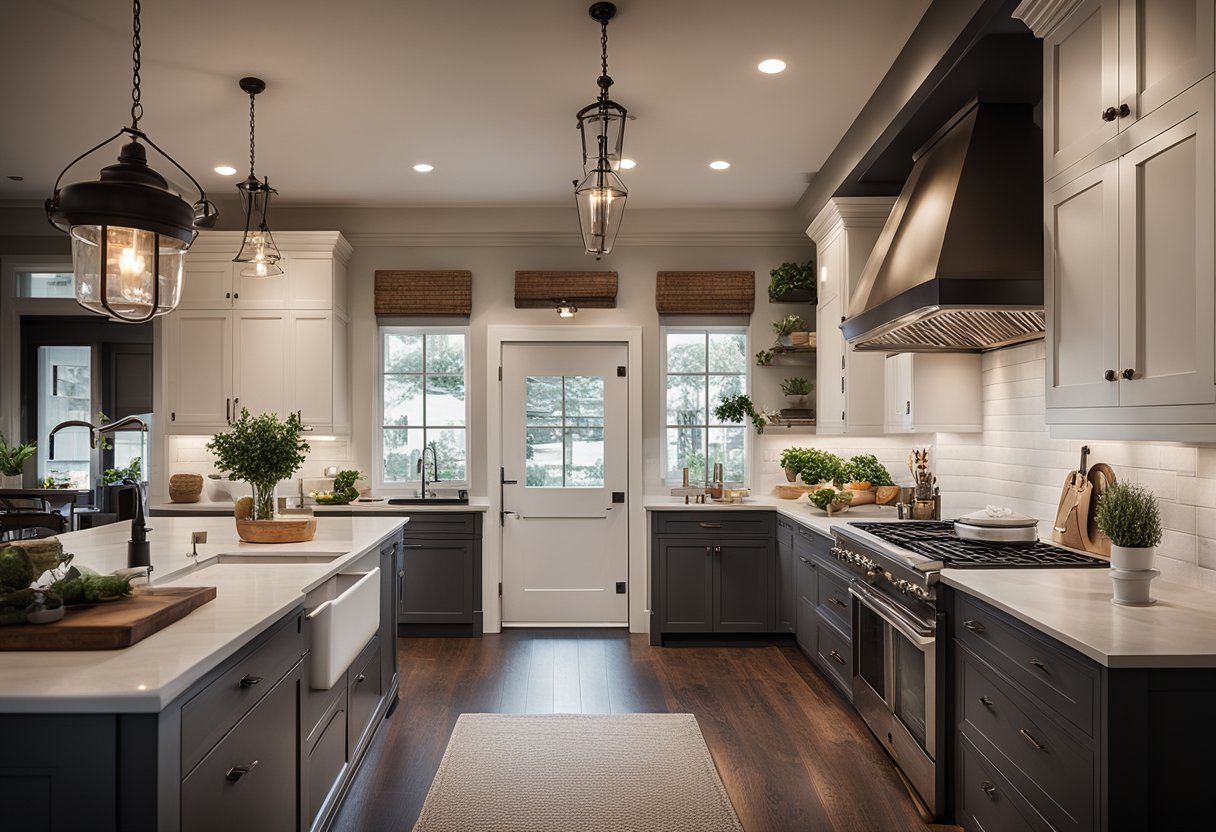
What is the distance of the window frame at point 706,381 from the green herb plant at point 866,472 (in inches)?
31.9

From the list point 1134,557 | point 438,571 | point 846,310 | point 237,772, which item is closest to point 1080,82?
point 1134,557

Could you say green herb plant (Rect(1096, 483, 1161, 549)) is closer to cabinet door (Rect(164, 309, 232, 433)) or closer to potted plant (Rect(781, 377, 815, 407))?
potted plant (Rect(781, 377, 815, 407))

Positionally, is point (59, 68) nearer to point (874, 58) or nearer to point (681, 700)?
point (874, 58)

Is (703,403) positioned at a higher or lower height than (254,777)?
higher

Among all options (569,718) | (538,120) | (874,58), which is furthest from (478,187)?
(569,718)

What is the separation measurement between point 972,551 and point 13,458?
557 centimetres

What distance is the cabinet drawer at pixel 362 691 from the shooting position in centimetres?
302

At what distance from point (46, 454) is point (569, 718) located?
410 cm

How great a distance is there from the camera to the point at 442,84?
357 centimetres

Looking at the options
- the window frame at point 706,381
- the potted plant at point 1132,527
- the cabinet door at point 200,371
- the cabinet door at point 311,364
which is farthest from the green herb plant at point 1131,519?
the cabinet door at point 200,371

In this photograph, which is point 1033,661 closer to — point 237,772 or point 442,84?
point 237,772

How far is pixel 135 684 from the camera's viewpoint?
1.47m

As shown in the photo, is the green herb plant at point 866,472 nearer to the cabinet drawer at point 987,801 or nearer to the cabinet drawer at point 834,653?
the cabinet drawer at point 834,653

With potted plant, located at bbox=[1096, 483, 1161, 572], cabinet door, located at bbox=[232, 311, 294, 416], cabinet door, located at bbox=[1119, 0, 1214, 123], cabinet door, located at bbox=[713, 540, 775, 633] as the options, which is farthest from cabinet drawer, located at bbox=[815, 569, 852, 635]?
cabinet door, located at bbox=[232, 311, 294, 416]
